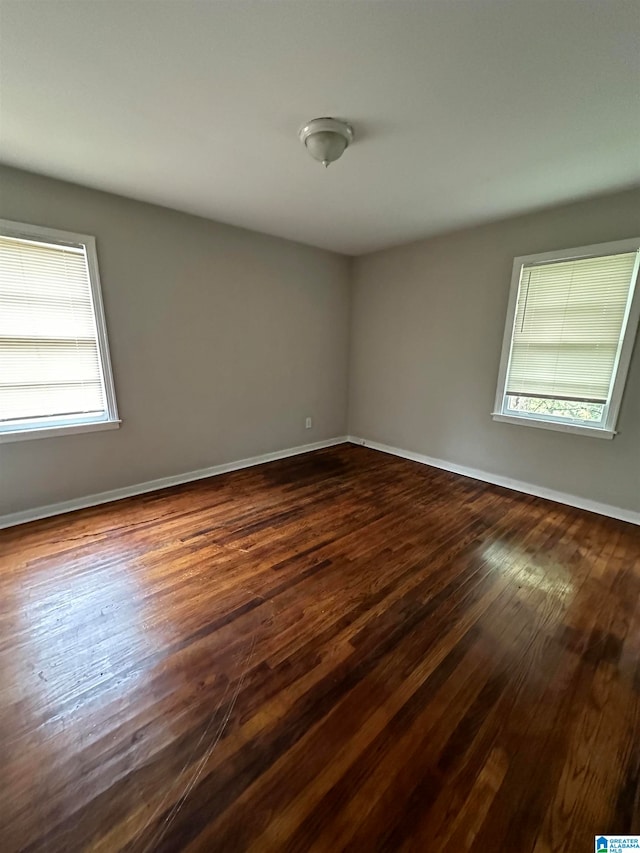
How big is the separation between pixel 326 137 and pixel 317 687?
8.71ft

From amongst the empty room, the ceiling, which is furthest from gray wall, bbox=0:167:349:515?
the ceiling

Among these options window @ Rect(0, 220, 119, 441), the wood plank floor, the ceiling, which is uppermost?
the ceiling

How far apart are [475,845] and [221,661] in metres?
1.05

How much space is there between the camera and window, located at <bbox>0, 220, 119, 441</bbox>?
8.11ft

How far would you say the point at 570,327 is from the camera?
2.98 m

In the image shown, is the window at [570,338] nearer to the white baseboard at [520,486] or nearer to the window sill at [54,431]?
the white baseboard at [520,486]

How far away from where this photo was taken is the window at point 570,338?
272 centimetres

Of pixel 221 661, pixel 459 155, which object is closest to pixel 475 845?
pixel 221 661

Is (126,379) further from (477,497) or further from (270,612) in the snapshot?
(477,497)

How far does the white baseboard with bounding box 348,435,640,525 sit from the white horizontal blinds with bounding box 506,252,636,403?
2.89 ft

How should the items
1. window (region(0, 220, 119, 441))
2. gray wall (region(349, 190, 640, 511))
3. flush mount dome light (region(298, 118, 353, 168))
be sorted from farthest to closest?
gray wall (region(349, 190, 640, 511)) → window (region(0, 220, 119, 441)) → flush mount dome light (region(298, 118, 353, 168))

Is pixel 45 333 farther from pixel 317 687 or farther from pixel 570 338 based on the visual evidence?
pixel 570 338

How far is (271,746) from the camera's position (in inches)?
47.8

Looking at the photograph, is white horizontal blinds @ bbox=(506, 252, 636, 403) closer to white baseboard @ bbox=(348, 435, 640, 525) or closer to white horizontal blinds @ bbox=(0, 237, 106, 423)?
white baseboard @ bbox=(348, 435, 640, 525)
